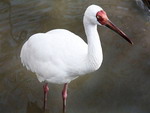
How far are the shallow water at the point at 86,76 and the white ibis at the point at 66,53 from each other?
889 mm

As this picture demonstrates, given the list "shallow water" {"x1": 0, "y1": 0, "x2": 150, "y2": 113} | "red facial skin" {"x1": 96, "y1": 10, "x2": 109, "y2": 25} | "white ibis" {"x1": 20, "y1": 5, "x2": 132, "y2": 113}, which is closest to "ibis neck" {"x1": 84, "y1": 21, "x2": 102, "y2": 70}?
"white ibis" {"x1": 20, "y1": 5, "x2": 132, "y2": 113}

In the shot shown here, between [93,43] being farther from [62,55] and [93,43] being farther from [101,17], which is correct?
[62,55]

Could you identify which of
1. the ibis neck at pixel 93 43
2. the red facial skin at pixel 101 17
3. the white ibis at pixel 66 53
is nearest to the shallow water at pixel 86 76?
the white ibis at pixel 66 53

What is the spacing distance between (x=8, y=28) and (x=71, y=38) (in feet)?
8.36

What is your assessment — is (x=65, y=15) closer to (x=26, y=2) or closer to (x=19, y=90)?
(x=26, y=2)

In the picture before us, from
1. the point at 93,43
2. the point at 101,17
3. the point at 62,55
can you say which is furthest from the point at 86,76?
the point at 101,17

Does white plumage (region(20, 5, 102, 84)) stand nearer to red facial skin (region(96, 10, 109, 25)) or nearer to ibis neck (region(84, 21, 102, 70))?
ibis neck (region(84, 21, 102, 70))

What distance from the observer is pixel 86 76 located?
6359 mm

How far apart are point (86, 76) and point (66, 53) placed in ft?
5.16

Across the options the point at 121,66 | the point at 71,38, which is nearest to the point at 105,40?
the point at 121,66

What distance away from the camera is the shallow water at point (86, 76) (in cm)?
595

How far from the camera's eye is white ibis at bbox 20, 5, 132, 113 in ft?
14.9

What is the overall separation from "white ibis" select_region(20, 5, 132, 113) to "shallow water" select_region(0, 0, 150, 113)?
89 cm

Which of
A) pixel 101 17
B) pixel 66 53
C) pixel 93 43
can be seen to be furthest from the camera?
pixel 66 53
